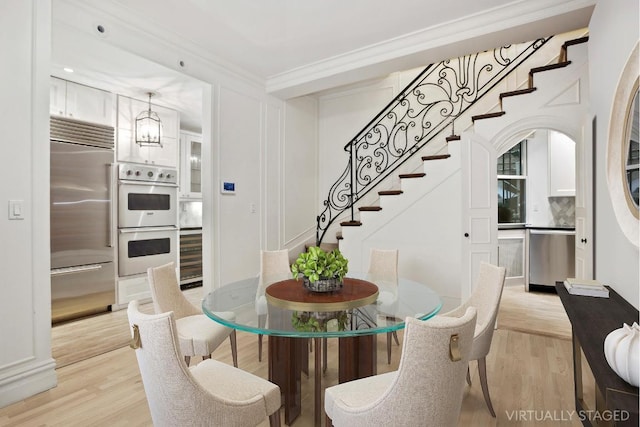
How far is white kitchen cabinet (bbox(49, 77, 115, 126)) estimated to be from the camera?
13.0 feet

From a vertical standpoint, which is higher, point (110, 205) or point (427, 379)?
point (110, 205)

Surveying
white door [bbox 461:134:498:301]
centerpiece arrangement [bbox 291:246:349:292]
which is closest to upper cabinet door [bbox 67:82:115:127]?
centerpiece arrangement [bbox 291:246:349:292]

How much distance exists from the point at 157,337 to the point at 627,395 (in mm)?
1480

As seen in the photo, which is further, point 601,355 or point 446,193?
point 446,193

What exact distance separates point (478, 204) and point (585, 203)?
0.94m

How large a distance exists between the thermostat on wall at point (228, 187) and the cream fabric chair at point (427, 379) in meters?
3.22

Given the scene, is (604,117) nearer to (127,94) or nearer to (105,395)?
(105,395)

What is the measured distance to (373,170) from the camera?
5.56 m

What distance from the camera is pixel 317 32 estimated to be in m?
3.43

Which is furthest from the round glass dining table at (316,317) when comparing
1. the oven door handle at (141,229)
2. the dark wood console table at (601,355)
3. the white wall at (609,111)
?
the oven door handle at (141,229)

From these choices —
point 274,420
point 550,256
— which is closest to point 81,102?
point 274,420

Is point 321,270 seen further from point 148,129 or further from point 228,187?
point 148,129

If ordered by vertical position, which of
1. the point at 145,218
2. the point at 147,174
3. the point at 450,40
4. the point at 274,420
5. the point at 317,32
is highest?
the point at 317,32

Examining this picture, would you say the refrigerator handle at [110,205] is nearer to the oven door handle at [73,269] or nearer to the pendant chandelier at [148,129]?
the oven door handle at [73,269]
